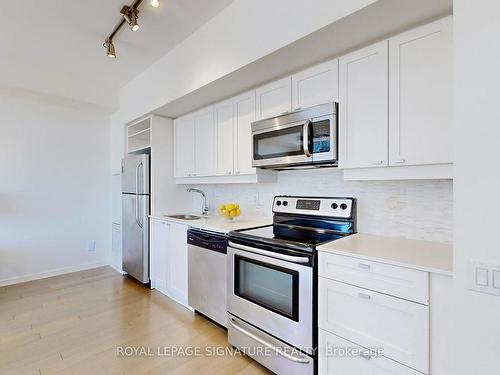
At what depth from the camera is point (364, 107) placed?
177cm

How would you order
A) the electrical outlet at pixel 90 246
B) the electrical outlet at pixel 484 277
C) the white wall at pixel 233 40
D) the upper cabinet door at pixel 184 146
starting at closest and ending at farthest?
the electrical outlet at pixel 484 277
the white wall at pixel 233 40
the upper cabinet door at pixel 184 146
the electrical outlet at pixel 90 246

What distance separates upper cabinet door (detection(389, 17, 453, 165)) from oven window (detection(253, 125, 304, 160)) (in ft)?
2.18

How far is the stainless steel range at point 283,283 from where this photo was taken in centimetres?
165

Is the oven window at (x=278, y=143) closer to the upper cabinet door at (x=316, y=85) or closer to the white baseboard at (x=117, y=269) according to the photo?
the upper cabinet door at (x=316, y=85)

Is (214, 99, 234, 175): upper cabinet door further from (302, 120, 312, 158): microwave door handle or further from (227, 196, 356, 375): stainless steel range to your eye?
(302, 120, 312, 158): microwave door handle

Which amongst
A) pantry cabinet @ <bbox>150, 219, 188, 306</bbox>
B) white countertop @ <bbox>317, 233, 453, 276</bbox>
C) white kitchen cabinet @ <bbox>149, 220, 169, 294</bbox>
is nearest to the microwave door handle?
white countertop @ <bbox>317, 233, 453, 276</bbox>

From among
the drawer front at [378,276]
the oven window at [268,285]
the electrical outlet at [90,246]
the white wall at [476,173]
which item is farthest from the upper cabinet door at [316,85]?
the electrical outlet at [90,246]

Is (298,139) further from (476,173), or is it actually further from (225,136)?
(476,173)

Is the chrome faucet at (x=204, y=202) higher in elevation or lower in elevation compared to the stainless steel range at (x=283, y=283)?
higher

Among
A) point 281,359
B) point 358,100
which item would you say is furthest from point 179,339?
point 358,100

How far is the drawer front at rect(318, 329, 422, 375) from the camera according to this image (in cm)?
135

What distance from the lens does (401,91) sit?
1607 millimetres

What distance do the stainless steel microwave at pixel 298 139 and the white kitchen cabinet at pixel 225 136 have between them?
37 centimetres

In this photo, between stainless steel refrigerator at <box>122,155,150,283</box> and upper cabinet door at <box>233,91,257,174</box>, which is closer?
upper cabinet door at <box>233,91,257,174</box>
